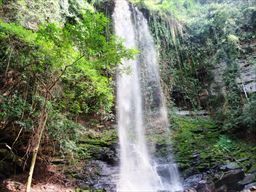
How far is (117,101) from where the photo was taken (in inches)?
443

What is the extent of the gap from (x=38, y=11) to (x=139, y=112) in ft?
18.4

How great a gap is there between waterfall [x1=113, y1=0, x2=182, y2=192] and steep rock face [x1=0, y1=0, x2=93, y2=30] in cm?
272

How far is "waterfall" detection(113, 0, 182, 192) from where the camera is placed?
8077 millimetres

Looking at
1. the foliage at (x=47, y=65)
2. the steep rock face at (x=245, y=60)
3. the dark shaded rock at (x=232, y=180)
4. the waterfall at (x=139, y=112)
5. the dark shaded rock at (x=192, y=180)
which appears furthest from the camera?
the steep rock face at (x=245, y=60)

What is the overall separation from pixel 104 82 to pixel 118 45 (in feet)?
5.39

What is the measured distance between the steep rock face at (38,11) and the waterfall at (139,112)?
2.72 m

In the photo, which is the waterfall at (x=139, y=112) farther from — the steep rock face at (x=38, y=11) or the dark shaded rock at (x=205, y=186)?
the steep rock face at (x=38, y=11)

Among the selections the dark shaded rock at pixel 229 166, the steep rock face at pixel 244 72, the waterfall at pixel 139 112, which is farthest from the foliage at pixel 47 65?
the steep rock face at pixel 244 72

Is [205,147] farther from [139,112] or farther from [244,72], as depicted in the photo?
[244,72]

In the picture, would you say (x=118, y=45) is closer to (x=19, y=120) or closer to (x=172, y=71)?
(x=19, y=120)

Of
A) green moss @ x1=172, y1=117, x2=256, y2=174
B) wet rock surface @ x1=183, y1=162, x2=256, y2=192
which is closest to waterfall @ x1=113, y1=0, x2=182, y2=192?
green moss @ x1=172, y1=117, x2=256, y2=174

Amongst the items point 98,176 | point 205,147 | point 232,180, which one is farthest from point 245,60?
point 98,176

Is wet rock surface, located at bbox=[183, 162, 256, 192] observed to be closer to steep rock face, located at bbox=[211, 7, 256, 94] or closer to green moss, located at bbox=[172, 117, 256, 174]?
green moss, located at bbox=[172, 117, 256, 174]

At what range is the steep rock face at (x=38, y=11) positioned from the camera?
304 inches
